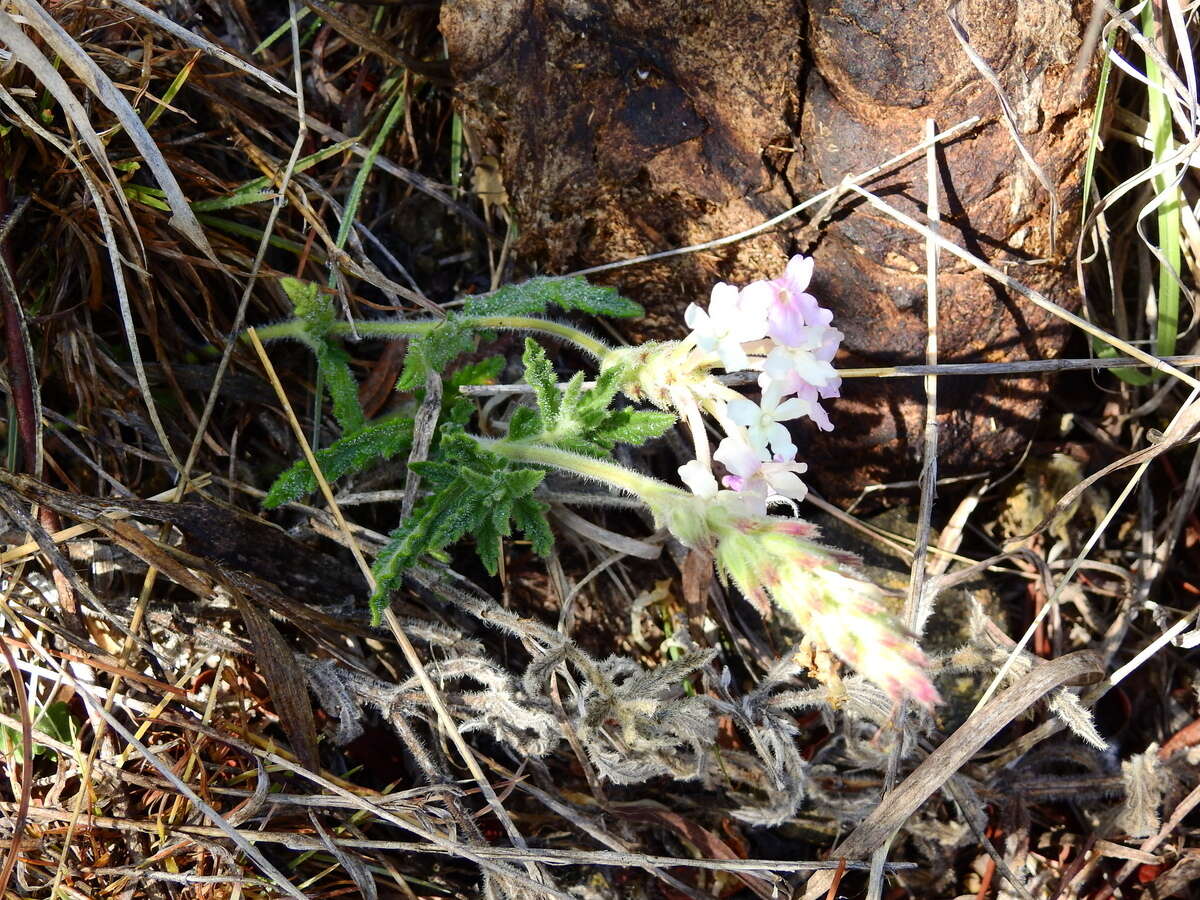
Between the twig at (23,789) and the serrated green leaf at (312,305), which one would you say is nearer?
the twig at (23,789)

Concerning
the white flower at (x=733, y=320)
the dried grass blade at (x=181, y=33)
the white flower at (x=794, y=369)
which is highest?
the dried grass blade at (x=181, y=33)

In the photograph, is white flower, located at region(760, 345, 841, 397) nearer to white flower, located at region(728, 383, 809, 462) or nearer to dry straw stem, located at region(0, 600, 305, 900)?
white flower, located at region(728, 383, 809, 462)

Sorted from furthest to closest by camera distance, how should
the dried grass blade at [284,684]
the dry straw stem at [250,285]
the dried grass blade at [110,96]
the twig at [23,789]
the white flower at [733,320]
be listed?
the dry straw stem at [250,285]
the dried grass blade at [284,684]
the twig at [23,789]
the dried grass blade at [110,96]
the white flower at [733,320]

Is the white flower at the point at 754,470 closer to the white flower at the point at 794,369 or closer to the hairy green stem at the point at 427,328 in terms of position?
the white flower at the point at 794,369

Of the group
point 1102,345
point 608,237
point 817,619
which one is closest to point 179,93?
point 608,237

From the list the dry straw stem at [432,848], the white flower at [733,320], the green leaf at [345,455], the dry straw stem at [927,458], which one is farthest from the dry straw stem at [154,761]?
the white flower at [733,320]

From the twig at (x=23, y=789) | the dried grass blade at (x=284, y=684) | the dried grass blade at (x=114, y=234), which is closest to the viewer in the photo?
the twig at (x=23, y=789)

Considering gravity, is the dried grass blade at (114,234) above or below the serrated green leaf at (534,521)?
above

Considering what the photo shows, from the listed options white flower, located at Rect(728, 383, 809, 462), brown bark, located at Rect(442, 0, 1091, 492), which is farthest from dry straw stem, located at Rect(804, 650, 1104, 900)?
white flower, located at Rect(728, 383, 809, 462)
